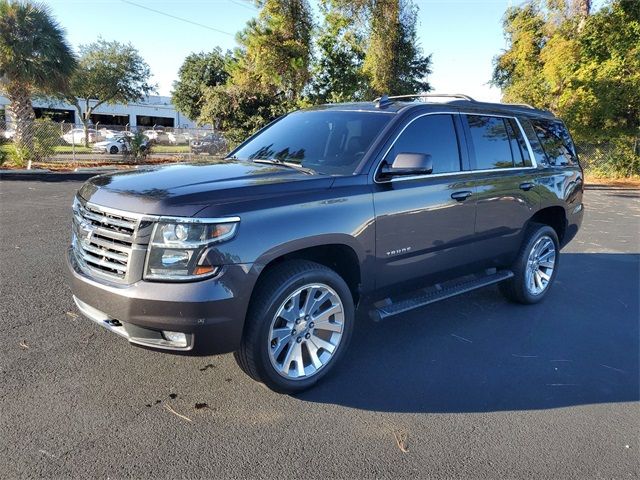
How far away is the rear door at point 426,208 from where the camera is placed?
3774 mm

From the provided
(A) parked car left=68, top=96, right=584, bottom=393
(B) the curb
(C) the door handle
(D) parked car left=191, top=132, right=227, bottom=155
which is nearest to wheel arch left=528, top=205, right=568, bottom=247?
(A) parked car left=68, top=96, right=584, bottom=393

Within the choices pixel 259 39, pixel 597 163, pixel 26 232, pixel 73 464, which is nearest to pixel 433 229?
pixel 73 464

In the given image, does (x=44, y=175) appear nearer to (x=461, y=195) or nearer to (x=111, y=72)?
(x=461, y=195)

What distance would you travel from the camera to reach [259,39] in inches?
806

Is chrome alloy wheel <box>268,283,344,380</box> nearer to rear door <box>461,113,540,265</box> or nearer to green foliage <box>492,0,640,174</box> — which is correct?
rear door <box>461,113,540,265</box>

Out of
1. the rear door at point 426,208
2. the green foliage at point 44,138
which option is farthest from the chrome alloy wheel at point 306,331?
the green foliage at point 44,138

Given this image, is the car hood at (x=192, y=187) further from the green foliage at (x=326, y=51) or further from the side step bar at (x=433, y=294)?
the green foliage at (x=326, y=51)

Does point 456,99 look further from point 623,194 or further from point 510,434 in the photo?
point 623,194

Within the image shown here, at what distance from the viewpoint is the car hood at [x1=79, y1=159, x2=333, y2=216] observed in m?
2.90

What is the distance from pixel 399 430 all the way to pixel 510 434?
0.69 m

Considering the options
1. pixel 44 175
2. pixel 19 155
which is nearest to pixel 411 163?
pixel 44 175

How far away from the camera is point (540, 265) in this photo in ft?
18.3

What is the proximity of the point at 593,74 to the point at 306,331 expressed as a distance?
73.0 ft

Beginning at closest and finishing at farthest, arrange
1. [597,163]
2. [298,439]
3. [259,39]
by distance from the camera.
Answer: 1. [298,439]
2. [259,39]
3. [597,163]
